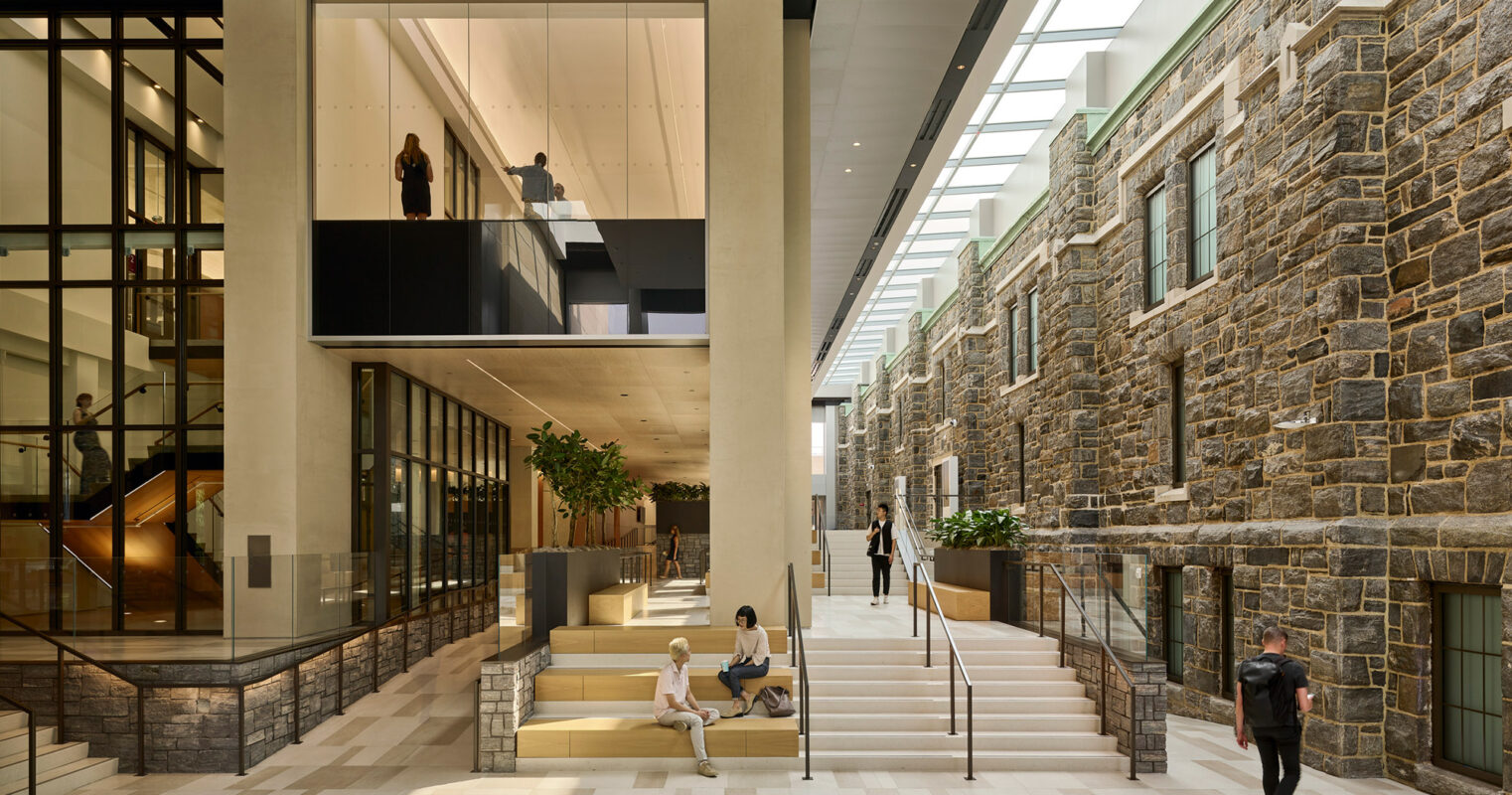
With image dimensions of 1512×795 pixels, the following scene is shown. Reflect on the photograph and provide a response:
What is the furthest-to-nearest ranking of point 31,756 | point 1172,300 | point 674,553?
point 674,553 < point 1172,300 < point 31,756

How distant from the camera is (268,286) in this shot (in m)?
10.5

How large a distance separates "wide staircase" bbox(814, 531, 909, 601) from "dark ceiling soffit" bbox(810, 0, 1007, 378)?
13.7ft

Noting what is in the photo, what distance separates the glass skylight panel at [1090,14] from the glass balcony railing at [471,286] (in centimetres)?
558

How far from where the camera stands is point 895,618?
1223cm

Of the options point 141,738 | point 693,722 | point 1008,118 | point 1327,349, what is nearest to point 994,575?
point 1327,349

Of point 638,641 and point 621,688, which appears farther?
point 638,641

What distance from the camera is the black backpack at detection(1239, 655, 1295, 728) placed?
6176 mm

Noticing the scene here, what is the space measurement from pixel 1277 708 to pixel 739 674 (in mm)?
4288

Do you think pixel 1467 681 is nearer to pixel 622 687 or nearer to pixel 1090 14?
pixel 622 687

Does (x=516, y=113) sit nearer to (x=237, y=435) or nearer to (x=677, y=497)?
(x=237, y=435)

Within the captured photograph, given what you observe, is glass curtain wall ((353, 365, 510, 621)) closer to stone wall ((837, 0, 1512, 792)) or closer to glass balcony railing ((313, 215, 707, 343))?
glass balcony railing ((313, 215, 707, 343))

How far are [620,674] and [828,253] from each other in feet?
37.3

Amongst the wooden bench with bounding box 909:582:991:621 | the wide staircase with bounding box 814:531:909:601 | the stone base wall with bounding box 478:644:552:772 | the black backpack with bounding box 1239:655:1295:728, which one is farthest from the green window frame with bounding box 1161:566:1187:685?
the stone base wall with bounding box 478:644:552:772

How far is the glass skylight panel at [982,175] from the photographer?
17844 mm
